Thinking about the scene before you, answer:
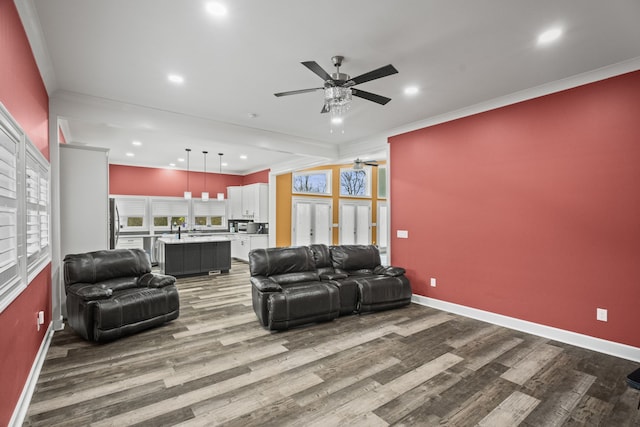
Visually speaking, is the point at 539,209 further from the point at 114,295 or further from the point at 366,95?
the point at 114,295

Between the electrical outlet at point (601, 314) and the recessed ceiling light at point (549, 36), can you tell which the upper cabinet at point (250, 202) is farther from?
the electrical outlet at point (601, 314)

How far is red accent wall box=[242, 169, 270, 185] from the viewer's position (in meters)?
9.79

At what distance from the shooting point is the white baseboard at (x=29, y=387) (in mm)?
2103

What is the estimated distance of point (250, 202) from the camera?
9656 millimetres

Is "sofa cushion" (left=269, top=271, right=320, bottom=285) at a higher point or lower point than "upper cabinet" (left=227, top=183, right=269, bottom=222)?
lower

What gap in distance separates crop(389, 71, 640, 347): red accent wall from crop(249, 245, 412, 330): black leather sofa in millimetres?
784

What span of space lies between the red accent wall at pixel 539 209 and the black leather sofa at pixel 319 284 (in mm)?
784

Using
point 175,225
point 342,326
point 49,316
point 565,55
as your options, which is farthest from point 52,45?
point 175,225

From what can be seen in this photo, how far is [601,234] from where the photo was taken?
337 cm

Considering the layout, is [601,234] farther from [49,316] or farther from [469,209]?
[49,316]

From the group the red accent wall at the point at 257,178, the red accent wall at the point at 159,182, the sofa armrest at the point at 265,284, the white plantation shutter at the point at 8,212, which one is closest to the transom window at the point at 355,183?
the red accent wall at the point at 257,178

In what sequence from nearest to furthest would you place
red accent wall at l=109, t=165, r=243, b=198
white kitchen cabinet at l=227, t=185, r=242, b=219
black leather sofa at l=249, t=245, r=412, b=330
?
black leather sofa at l=249, t=245, r=412, b=330
red accent wall at l=109, t=165, r=243, b=198
white kitchen cabinet at l=227, t=185, r=242, b=219

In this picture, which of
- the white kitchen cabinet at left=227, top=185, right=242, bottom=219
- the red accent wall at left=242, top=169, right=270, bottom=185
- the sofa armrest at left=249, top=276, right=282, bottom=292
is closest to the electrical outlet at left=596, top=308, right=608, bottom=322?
the sofa armrest at left=249, top=276, right=282, bottom=292

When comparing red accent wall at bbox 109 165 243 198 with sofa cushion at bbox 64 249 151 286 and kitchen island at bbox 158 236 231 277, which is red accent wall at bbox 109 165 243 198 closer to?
kitchen island at bbox 158 236 231 277
